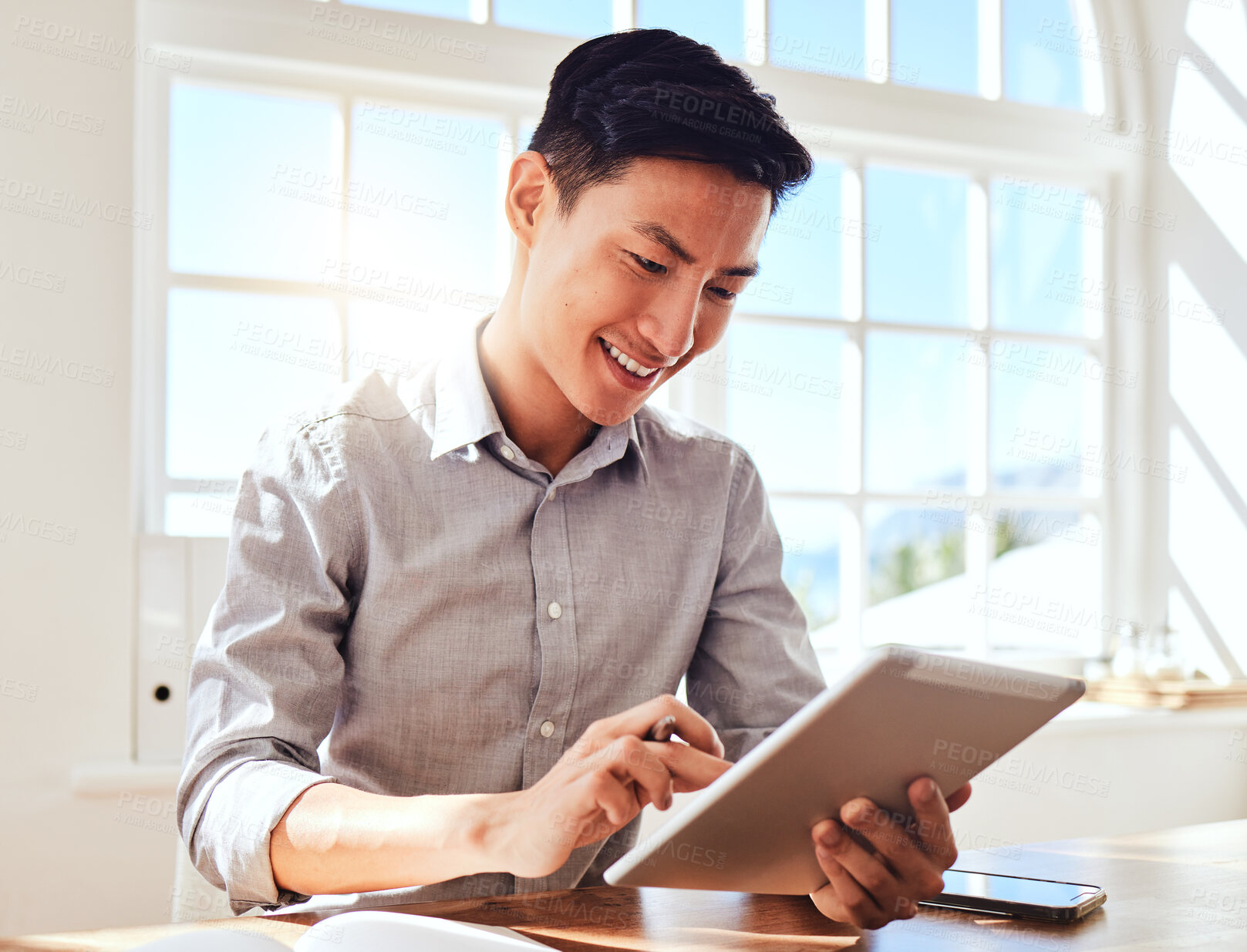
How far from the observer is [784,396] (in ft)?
9.37

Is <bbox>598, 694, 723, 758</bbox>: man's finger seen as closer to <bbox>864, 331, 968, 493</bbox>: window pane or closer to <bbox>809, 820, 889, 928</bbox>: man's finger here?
<bbox>809, 820, 889, 928</bbox>: man's finger

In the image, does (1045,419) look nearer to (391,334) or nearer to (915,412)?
(915,412)

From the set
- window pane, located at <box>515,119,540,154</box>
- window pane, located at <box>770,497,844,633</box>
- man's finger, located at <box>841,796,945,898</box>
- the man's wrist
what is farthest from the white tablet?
window pane, located at <box>515,119,540,154</box>

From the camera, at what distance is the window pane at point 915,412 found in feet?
9.77

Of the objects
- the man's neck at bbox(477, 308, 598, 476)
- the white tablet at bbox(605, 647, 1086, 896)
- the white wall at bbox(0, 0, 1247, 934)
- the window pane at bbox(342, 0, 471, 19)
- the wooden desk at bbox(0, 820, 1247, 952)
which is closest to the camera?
the white tablet at bbox(605, 647, 1086, 896)

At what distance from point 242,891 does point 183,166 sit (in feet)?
5.81

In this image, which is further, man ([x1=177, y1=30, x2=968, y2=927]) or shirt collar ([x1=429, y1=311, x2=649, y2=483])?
shirt collar ([x1=429, y1=311, x2=649, y2=483])

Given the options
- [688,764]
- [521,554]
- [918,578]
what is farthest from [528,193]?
[918,578]

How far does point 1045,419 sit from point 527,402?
2349mm

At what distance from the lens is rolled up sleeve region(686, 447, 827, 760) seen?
54.1 inches

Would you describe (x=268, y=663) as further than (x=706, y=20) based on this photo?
No

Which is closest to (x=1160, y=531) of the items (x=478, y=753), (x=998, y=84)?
(x=998, y=84)

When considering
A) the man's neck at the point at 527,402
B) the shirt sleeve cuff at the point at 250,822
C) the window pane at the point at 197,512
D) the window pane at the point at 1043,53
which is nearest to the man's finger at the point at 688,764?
the shirt sleeve cuff at the point at 250,822

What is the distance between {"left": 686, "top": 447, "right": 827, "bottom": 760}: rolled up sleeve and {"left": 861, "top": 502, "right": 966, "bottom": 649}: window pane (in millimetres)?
1541
